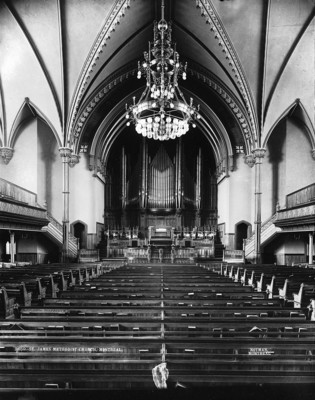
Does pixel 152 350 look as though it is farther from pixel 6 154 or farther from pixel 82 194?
pixel 6 154

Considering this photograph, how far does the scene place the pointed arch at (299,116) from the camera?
856 inches

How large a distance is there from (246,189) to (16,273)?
18.0 metres

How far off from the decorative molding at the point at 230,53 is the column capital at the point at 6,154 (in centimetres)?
1569

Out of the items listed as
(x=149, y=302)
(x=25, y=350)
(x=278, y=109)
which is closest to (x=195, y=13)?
(x=278, y=109)

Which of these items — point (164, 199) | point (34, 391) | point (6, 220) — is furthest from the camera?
point (164, 199)

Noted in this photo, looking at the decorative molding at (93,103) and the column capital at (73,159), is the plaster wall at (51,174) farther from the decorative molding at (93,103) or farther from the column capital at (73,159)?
the decorative molding at (93,103)

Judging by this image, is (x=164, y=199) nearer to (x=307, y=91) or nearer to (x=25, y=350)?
(x=307, y=91)

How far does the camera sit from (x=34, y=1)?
17.6 meters

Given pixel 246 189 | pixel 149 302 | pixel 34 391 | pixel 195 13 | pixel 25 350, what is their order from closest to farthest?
pixel 34 391 → pixel 25 350 → pixel 149 302 → pixel 195 13 → pixel 246 189

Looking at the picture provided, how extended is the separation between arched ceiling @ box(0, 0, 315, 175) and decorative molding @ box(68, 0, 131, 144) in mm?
54

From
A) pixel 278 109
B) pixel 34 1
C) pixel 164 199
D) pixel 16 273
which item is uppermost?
pixel 34 1

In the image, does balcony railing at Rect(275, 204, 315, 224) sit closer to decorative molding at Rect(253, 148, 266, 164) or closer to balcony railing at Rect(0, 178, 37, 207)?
decorative molding at Rect(253, 148, 266, 164)

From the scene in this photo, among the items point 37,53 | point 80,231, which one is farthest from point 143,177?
point 37,53

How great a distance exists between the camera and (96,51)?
64.0ft
